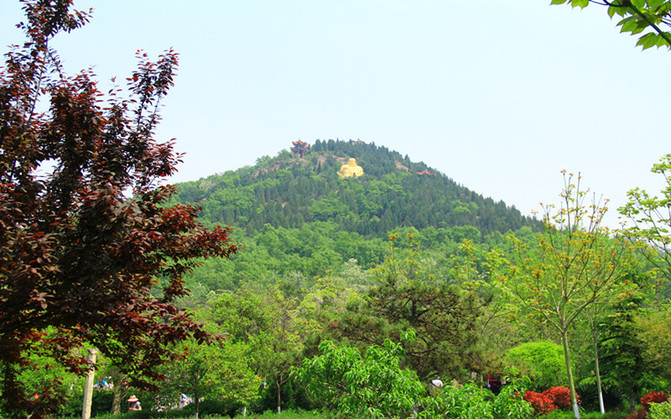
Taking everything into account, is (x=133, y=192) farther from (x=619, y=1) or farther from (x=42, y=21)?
(x=619, y=1)

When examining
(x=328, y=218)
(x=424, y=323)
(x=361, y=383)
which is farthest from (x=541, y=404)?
(x=328, y=218)

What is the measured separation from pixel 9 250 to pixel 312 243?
10852cm

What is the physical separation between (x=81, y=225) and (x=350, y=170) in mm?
189038

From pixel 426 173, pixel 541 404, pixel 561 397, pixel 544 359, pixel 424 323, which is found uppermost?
A: pixel 426 173

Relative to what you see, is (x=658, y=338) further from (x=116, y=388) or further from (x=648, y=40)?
(x=116, y=388)

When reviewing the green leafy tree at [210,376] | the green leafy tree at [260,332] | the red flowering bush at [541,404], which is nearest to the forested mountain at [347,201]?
the green leafy tree at [260,332]

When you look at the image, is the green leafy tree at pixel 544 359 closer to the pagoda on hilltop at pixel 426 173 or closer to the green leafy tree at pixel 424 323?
the green leafy tree at pixel 424 323

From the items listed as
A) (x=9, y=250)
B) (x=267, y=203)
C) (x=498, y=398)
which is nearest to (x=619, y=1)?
(x=9, y=250)

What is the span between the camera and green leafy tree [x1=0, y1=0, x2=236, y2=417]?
181 inches

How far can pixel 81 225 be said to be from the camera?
4.82m

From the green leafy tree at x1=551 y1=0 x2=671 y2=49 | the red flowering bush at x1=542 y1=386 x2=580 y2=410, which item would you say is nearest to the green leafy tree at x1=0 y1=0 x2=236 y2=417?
the green leafy tree at x1=551 y1=0 x2=671 y2=49

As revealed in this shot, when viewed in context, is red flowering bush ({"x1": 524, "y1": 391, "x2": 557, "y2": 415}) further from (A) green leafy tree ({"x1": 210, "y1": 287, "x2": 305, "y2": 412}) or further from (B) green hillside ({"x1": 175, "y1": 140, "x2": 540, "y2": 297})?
(B) green hillside ({"x1": 175, "y1": 140, "x2": 540, "y2": 297})

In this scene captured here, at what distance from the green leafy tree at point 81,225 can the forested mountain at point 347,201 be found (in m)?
111

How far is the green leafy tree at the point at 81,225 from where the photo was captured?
15.0 ft
